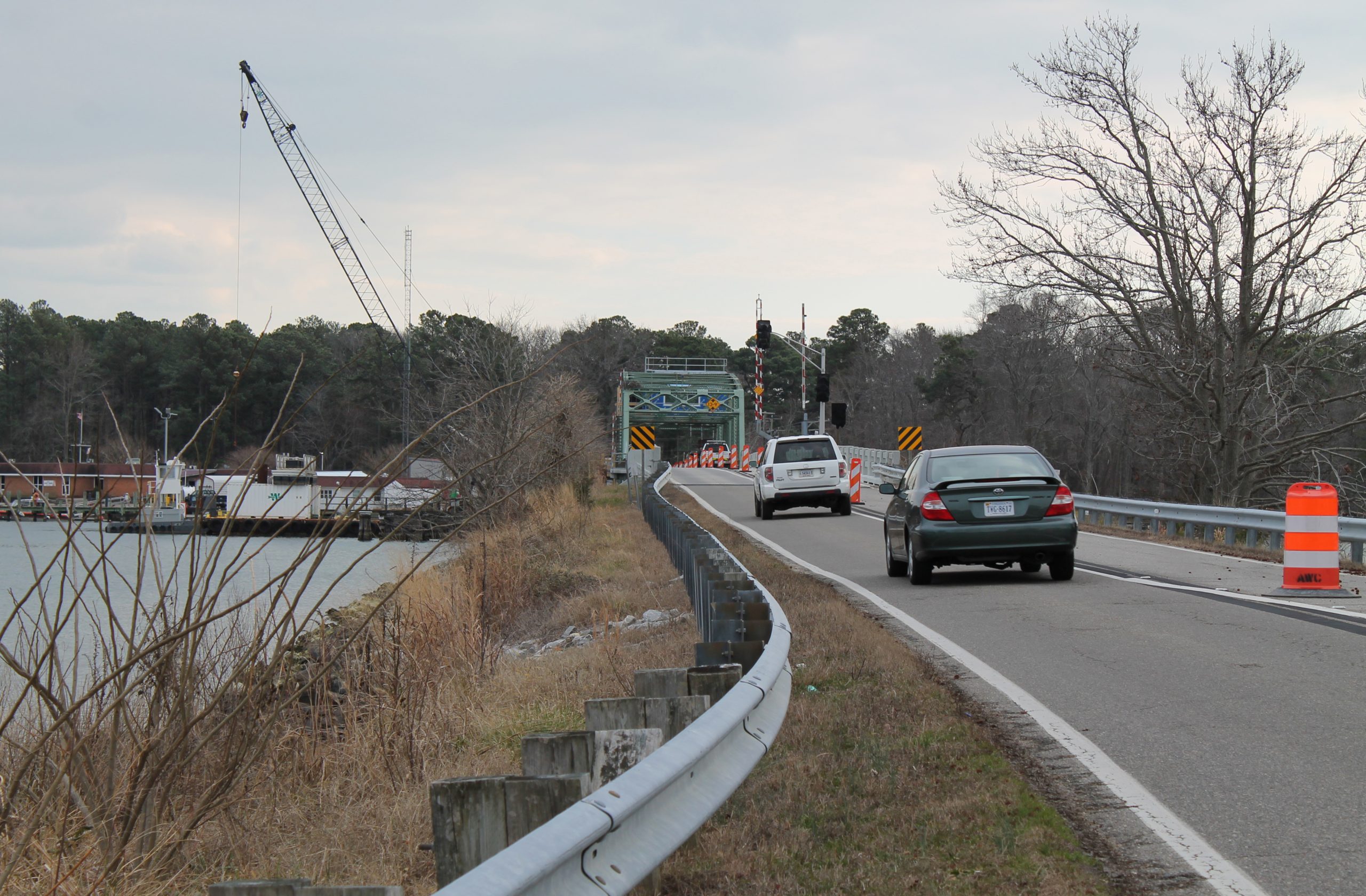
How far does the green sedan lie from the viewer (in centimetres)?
1345

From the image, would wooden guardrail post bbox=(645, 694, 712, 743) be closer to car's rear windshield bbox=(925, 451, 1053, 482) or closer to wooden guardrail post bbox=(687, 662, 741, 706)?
wooden guardrail post bbox=(687, 662, 741, 706)

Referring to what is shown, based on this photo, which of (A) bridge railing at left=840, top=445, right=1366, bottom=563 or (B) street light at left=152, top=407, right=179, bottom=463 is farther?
(A) bridge railing at left=840, top=445, right=1366, bottom=563

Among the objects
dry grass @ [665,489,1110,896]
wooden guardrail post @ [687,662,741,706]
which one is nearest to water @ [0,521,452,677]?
wooden guardrail post @ [687,662,741,706]

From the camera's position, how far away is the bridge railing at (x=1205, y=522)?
642 inches

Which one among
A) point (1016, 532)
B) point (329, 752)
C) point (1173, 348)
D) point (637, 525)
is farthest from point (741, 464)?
point (329, 752)

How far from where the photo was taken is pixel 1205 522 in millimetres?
19688

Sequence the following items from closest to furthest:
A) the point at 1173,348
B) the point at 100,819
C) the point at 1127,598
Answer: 1. the point at 100,819
2. the point at 1127,598
3. the point at 1173,348

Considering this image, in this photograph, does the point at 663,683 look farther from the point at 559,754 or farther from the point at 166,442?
the point at 166,442

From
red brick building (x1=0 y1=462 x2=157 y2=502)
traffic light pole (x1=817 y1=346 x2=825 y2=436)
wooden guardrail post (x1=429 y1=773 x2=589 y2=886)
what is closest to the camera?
wooden guardrail post (x1=429 y1=773 x2=589 y2=886)

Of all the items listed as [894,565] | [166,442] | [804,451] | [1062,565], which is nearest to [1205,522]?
[1062,565]

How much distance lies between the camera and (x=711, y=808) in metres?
3.60

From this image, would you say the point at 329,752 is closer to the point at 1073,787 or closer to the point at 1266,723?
the point at 1073,787

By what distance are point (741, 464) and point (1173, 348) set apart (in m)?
34.7

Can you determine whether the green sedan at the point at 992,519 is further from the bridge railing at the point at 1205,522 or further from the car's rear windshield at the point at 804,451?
the car's rear windshield at the point at 804,451
